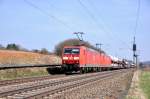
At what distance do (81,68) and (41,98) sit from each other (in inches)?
1283

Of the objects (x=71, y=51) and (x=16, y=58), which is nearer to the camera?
(x=71, y=51)

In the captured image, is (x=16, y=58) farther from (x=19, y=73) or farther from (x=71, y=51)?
(x=19, y=73)

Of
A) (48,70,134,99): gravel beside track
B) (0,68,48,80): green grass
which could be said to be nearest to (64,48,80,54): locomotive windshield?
(0,68,48,80): green grass

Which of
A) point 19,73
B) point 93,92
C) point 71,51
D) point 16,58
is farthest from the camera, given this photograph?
point 16,58

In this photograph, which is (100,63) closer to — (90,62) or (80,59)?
(90,62)

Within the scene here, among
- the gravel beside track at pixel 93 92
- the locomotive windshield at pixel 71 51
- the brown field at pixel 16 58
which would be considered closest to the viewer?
the gravel beside track at pixel 93 92

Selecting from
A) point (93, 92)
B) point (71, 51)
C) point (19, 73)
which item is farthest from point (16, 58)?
point (93, 92)

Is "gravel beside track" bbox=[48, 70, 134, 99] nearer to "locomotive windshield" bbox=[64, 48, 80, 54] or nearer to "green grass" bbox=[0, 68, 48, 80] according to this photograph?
"green grass" bbox=[0, 68, 48, 80]

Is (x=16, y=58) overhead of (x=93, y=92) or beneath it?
overhead

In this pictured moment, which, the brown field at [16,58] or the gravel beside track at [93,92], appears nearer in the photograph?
the gravel beside track at [93,92]

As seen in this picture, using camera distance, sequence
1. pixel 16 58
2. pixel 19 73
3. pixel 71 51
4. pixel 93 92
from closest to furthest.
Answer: pixel 93 92 → pixel 19 73 → pixel 71 51 → pixel 16 58

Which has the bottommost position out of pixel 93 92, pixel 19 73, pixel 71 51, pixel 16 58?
pixel 93 92

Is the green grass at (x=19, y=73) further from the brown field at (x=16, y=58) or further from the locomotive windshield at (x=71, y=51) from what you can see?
the locomotive windshield at (x=71, y=51)

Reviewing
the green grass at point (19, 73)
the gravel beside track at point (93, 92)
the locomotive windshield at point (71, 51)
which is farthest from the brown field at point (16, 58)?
the gravel beside track at point (93, 92)
